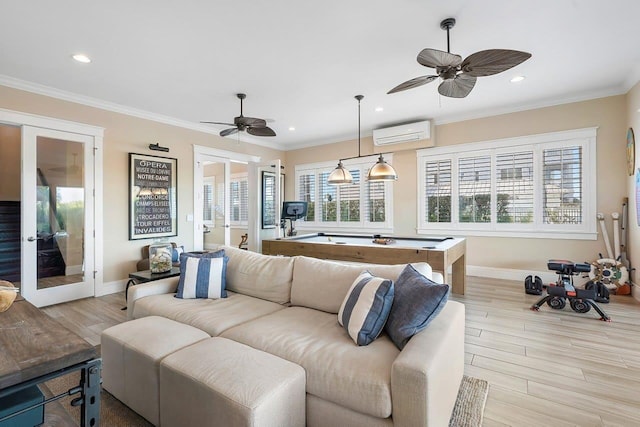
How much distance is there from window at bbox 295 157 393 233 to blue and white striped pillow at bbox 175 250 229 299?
415cm

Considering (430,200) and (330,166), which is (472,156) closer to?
(430,200)

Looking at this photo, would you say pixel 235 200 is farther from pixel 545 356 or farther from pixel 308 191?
pixel 545 356

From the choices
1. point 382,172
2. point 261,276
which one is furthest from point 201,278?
point 382,172

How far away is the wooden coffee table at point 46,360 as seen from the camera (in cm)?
107

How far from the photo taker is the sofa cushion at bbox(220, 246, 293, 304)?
2.59 meters

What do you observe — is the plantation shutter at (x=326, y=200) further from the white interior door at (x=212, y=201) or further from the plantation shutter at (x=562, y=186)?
the plantation shutter at (x=562, y=186)

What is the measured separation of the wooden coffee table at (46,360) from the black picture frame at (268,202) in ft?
15.3

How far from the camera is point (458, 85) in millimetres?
2787

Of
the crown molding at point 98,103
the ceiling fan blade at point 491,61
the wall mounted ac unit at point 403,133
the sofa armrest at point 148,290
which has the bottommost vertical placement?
the sofa armrest at point 148,290

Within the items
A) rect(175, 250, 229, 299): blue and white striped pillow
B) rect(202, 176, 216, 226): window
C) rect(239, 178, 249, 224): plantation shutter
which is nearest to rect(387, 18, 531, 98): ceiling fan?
rect(175, 250, 229, 299): blue and white striped pillow

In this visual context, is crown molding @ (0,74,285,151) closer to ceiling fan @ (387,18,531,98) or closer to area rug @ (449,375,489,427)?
ceiling fan @ (387,18,531,98)

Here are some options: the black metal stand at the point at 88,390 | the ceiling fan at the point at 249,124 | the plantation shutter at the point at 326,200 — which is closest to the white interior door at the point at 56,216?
the ceiling fan at the point at 249,124

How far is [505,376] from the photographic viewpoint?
2238 mm

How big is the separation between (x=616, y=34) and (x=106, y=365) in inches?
201
